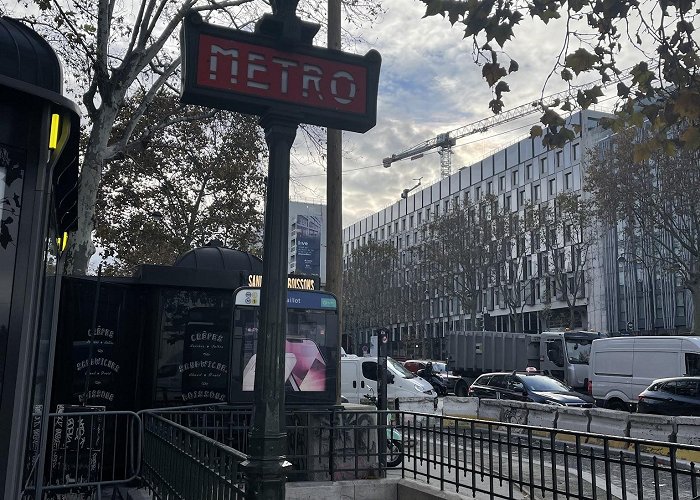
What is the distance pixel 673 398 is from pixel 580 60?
14.8 m

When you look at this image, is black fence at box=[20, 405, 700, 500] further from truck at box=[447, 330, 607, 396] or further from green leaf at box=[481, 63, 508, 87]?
truck at box=[447, 330, 607, 396]

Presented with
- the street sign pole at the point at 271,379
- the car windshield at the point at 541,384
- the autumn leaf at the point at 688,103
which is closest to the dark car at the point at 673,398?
the car windshield at the point at 541,384

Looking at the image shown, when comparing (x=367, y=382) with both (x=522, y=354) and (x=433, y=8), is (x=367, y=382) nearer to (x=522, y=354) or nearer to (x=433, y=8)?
(x=522, y=354)

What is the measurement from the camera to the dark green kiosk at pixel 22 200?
392 cm

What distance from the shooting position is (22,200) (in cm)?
411

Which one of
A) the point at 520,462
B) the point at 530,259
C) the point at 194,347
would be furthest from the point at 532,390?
the point at 530,259

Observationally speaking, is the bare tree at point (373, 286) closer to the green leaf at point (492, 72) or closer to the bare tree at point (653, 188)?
the bare tree at point (653, 188)

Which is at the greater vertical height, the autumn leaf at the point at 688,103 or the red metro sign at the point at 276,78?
the autumn leaf at the point at 688,103

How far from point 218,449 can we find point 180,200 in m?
24.8

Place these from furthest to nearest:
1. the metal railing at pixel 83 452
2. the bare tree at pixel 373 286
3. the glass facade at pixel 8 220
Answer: the bare tree at pixel 373 286, the metal railing at pixel 83 452, the glass facade at pixel 8 220

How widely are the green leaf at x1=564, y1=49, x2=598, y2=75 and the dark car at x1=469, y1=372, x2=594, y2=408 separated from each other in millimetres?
16016

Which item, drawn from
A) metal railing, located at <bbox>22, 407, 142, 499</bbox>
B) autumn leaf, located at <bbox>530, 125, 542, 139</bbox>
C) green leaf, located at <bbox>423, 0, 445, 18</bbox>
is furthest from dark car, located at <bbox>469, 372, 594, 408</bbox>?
green leaf, located at <bbox>423, 0, 445, 18</bbox>

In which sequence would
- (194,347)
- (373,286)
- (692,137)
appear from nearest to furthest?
(692,137) → (194,347) → (373,286)

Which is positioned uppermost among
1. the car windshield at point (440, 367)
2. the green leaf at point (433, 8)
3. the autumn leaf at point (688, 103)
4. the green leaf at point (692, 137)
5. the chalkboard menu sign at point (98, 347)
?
the green leaf at point (433, 8)
